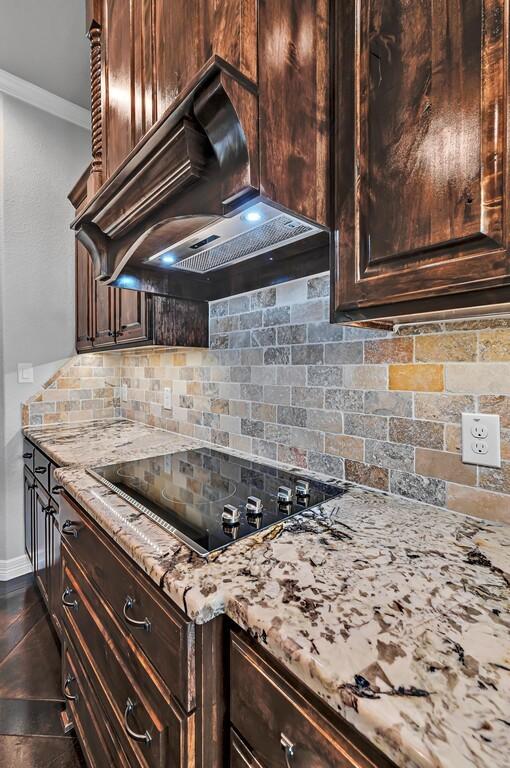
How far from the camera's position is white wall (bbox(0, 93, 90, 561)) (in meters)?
2.36

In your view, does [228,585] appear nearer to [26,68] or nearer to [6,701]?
[6,701]

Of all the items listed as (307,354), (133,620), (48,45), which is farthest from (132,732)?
(48,45)

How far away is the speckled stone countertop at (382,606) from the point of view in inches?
15.9

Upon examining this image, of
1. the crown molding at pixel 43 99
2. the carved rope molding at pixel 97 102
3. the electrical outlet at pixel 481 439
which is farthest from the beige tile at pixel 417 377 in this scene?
the crown molding at pixel 43 99

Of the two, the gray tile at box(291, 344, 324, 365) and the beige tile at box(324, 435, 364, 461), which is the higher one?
the gray tile at box(291, 344, 324, 365)

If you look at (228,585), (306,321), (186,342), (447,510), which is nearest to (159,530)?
(228,585)

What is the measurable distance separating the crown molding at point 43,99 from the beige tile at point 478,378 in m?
2.96

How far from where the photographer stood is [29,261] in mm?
2457

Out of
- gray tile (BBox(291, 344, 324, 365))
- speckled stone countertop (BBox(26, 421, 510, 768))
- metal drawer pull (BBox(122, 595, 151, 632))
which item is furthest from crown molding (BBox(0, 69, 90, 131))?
metal drawer pull (BBox(122, 595, 151, 632))

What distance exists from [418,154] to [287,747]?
40.0 inches

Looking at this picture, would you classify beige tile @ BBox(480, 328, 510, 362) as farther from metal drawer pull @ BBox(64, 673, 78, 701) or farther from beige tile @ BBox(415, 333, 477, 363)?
metal drawer pull @ BBox(64, 673, 78, 701)

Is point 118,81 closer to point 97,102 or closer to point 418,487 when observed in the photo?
point 97,102

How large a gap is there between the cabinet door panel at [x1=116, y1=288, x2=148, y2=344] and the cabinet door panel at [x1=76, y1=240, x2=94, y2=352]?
515 millimetres

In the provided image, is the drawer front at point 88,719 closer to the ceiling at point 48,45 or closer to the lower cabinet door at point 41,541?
the lower cabinet door at point 41,541
